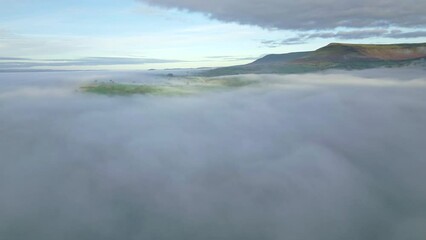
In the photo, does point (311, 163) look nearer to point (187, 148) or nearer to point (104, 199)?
point (187, 148)

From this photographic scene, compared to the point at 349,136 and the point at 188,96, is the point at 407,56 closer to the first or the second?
the point at 349,136

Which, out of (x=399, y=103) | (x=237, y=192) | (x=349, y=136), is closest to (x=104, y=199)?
(x=237, y=192)

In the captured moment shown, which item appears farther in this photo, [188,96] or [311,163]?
[188,96]

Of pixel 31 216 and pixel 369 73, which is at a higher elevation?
pixel 369 73

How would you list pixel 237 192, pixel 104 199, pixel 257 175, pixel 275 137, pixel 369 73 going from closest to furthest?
pixel 104 199 → pixel 237 192 → pixel 257 175 → pixel 275 137 → pixel 369 73

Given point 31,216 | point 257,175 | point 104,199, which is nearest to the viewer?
point 31,216

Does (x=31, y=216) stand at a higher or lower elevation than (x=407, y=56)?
lower

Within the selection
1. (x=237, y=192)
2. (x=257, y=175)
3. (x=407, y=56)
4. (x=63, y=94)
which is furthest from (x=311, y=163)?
(x=63, y=94)

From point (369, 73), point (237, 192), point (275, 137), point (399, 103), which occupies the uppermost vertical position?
point (369, 73)

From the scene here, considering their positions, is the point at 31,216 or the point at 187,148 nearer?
the point at 31,216
